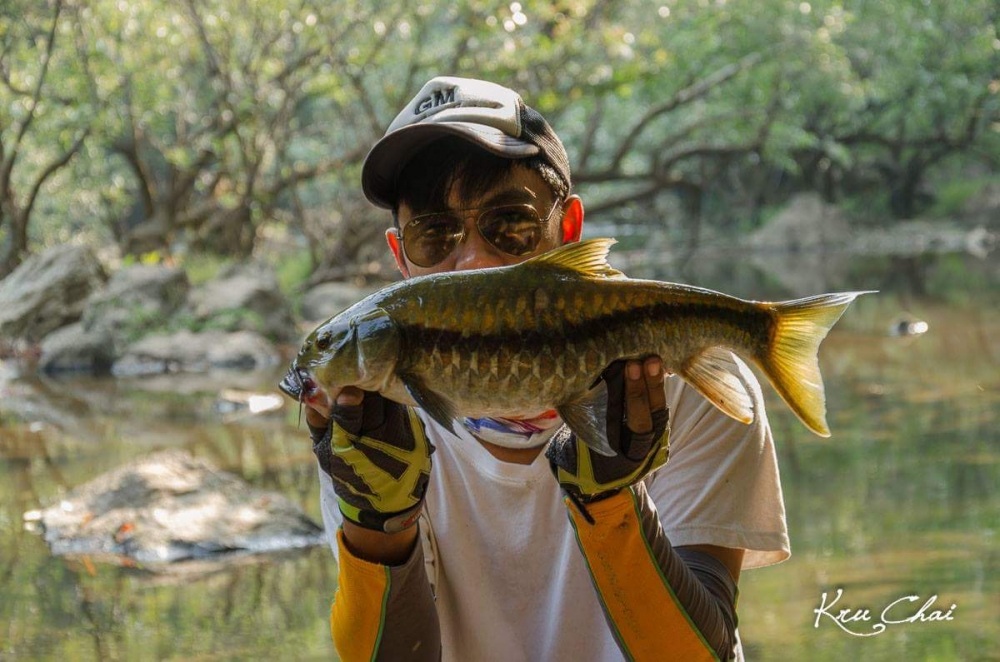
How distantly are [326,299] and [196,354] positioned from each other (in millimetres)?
2982

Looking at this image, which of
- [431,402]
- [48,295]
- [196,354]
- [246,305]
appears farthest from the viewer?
[48,295]

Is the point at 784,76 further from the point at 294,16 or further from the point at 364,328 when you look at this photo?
the point at 364,328

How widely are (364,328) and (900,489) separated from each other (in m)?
5.54

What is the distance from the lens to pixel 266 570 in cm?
589

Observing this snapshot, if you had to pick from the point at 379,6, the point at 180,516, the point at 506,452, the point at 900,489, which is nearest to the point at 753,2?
the point at 379,6

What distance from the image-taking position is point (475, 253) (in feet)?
8.63

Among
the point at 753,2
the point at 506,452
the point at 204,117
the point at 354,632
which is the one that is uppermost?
the point at 753,2

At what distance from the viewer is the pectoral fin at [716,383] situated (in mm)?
2271

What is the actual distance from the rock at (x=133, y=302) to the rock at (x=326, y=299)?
195 cm

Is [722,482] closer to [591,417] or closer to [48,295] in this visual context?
[591,417]

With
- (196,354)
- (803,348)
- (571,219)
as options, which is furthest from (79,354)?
(803,348)

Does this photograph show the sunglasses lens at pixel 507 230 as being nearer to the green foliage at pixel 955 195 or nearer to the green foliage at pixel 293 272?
the green foliage at pixel 293 272

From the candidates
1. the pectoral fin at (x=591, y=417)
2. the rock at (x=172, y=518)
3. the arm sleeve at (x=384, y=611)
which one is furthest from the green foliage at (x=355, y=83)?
the pectoral fin at (x=591, y=417)
